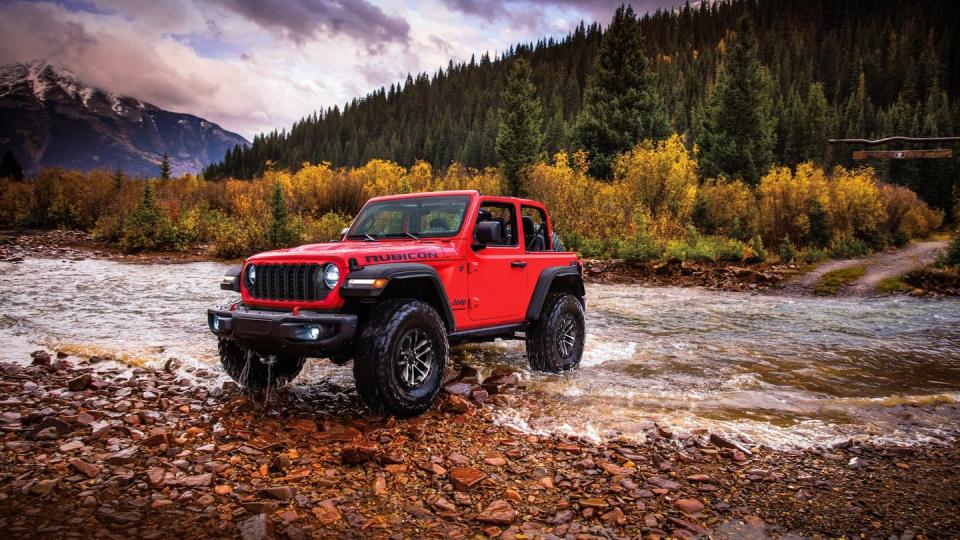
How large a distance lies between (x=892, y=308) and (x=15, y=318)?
18.4 m

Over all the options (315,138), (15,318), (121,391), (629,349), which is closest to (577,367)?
(629,349)

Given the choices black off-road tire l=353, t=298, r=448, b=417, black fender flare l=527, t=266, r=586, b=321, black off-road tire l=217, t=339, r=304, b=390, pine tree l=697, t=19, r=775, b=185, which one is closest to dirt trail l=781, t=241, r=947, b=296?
black fender flare l=527, t=266, r=586, b=321

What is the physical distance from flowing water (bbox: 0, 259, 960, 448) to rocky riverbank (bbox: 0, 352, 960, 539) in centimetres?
59

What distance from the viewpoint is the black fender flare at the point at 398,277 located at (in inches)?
177

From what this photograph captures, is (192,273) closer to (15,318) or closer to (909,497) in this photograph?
(15,318)

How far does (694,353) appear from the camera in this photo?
28.0ft

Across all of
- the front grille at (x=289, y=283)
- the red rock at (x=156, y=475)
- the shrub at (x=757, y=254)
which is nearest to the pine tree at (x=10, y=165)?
the shrub at (x=757, y=254)

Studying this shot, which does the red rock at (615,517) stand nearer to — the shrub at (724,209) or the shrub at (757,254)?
the shrub at (757,254)

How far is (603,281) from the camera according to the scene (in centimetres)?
1794

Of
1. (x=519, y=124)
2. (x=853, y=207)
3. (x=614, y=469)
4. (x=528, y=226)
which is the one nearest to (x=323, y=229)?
(x=528, y=226)

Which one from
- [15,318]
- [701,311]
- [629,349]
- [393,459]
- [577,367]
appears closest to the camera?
[393,459]

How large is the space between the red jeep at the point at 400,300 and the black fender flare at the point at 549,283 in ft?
0.06

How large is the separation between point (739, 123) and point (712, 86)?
177 feet

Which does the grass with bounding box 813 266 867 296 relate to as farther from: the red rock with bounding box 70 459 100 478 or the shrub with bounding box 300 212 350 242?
the red rock with bounding box 70 459 100 478
